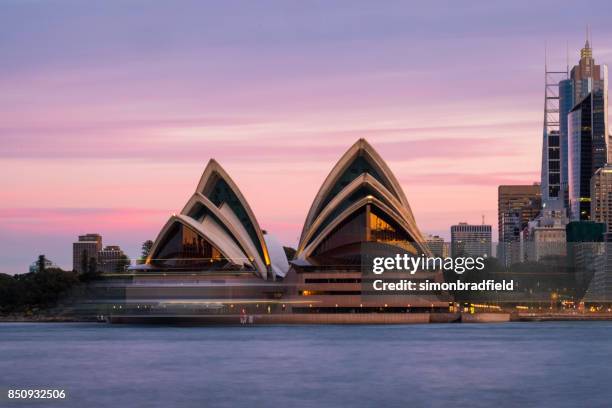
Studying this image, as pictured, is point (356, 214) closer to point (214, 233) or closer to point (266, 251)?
point (266, 251)

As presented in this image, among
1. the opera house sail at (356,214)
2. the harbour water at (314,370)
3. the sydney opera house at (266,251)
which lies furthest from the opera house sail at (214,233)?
the harbour water at (314,370)

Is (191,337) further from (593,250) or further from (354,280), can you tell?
(593,250)

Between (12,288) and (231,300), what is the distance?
50.3m

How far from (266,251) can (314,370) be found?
202 feet

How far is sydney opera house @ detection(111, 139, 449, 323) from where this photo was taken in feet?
390

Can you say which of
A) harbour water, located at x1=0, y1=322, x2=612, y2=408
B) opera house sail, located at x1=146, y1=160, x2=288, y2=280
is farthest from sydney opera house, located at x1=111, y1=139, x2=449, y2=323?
harbour water, located at x1=0, y1=322, x2=612, y2=408

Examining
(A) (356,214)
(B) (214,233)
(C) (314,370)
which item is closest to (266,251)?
(B) (214,233)

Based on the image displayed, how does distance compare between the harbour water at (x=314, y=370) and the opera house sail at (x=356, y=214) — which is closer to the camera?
the harbour water at (x=314, y=370)

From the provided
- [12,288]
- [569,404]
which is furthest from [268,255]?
[569,404]

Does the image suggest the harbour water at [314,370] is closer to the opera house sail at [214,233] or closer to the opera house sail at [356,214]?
the opera house sail at [214,233]

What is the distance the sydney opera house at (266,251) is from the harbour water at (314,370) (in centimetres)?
2359

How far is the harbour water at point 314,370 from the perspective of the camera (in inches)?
1971

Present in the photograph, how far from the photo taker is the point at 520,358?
227 ft

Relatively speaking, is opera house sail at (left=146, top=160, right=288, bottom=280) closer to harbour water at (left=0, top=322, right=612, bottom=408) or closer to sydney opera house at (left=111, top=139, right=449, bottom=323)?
sydney opera house at (left=111, top=139, right=449, bottom=323)
